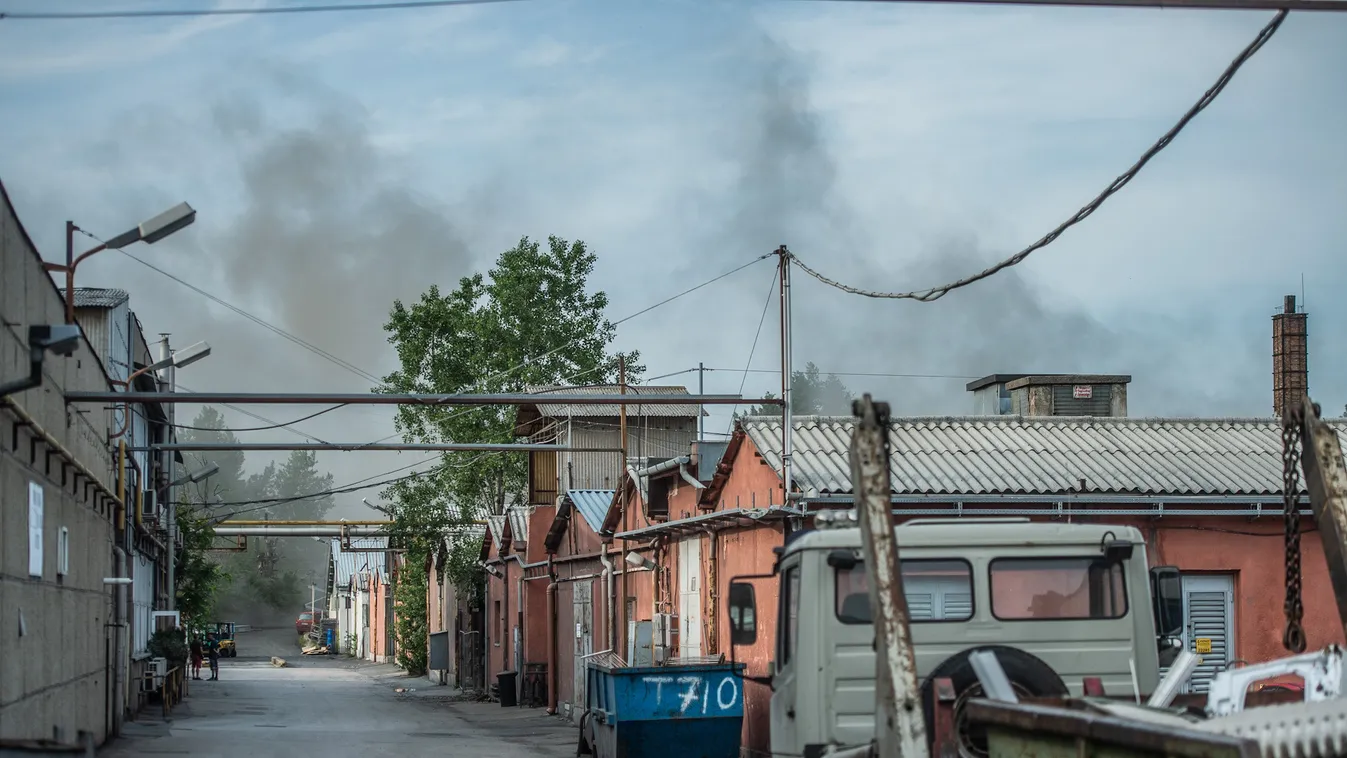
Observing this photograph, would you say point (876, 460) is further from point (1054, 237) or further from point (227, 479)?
point (227, 479)

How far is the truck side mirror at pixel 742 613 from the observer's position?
31.0 ft

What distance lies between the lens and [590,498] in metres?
32.3

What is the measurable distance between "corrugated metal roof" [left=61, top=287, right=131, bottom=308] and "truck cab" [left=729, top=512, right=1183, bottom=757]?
1075 inches

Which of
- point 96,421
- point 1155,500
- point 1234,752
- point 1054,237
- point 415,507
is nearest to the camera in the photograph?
point 1234,752

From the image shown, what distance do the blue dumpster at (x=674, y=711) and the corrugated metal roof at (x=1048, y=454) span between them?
2709 millimetres

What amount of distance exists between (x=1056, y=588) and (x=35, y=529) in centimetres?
1028

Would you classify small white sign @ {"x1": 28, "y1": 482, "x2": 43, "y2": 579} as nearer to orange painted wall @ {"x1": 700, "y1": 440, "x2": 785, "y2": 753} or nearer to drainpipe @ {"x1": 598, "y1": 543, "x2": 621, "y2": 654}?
orange painted wall @ {"x1": 700, "y1": 440, "x2": 785, "y2": 753}

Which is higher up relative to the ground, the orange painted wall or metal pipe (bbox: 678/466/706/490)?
metal pipe (bbox: 678/466/706/490)

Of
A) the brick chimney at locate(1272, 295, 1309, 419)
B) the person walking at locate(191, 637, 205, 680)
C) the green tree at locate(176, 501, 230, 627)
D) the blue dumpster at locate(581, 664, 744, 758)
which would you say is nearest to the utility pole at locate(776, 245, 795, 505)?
the blue dumpster at locate(581, 664, 744, 758)

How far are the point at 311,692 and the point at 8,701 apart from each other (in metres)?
33.4

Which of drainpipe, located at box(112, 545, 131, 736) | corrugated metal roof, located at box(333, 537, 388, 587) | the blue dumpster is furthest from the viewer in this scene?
corrugated metal roof, located at box(333, 537, 388, 587)

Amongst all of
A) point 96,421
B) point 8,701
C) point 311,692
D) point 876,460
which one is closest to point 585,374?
point 311,692

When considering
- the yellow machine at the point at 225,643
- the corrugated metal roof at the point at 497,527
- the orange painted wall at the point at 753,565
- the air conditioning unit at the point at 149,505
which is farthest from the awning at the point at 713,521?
the yellow machine at the point at 225,643

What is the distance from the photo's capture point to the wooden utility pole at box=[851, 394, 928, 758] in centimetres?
658
